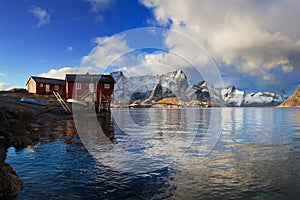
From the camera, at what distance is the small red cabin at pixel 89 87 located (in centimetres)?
6347

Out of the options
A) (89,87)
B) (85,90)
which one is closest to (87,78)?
(89,87)

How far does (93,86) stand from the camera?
63562 mm

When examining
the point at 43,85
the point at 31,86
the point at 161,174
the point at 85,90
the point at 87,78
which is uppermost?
the point at 87,78

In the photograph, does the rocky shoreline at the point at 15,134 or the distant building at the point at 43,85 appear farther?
the distant building at the point at 43,85

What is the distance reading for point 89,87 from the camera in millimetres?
63781

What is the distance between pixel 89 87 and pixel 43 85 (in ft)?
52.1

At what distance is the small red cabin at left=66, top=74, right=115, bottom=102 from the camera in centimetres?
6347

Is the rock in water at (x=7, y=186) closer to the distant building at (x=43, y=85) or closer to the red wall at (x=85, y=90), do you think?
the red wall at (x=85, y=90)

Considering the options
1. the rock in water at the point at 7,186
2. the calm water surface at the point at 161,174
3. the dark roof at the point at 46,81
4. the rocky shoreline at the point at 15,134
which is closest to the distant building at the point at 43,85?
the dark roof at the point at 46,81

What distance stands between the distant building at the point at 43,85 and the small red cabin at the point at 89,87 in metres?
8.79

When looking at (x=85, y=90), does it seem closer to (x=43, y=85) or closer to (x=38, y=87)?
(x=43, y=85)

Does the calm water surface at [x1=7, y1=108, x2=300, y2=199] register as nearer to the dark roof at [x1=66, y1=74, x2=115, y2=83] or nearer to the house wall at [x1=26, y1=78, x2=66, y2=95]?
the dark roof at [x1=66, y1=74, x2=115, y2=83]

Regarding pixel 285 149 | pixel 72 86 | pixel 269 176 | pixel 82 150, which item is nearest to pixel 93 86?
pixel 72 86

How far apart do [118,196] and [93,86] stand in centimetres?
5732
